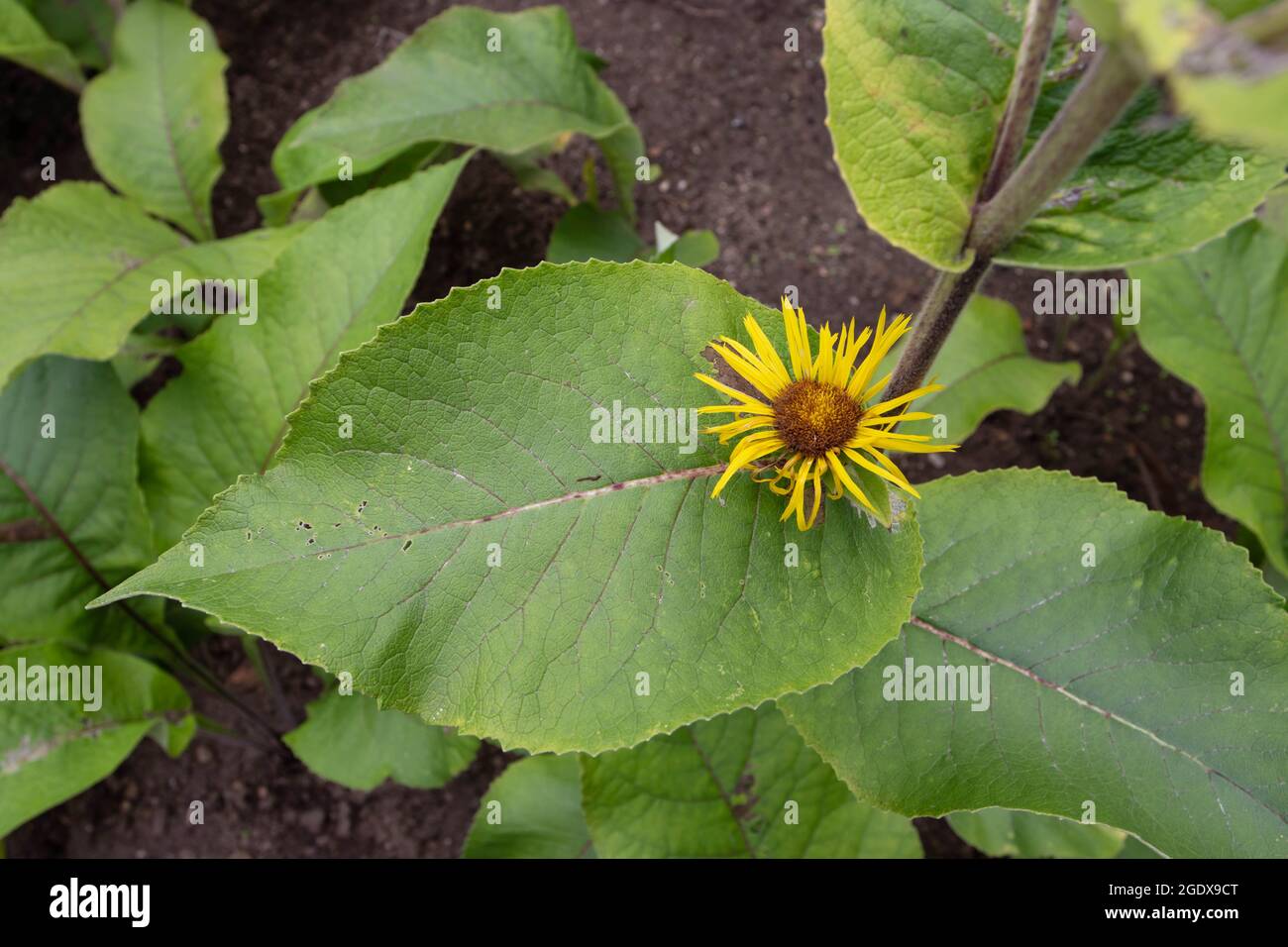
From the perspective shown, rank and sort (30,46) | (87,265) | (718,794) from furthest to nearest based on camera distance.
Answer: (30,46), (87,265), (718,794)

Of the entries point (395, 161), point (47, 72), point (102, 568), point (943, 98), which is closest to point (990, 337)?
point (943, 98)

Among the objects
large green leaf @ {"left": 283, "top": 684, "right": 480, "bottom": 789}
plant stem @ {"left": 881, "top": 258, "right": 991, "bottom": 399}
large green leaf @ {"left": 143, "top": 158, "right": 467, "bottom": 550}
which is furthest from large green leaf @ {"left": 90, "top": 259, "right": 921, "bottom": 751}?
large green leaf @ {"left": 283, "top": 684, "right": 480, "bottom": 789}

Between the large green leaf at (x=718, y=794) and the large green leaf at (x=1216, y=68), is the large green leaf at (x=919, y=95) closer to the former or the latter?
the large green leaf at (x=1216, y=68)

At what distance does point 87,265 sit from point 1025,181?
7.38 ft

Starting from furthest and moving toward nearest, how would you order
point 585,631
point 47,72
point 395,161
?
point 47,72
point 395,161
point 585,631

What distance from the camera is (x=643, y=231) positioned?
10.3 feet

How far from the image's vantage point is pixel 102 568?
2570 mm

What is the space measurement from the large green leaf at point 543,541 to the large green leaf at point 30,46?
8.12 ft

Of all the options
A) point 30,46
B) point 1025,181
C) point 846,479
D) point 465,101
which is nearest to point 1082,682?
point 846,479

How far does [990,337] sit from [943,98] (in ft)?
5.05

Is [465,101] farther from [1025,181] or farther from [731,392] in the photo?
[1025,181]

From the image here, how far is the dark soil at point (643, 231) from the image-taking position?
2877 mm
